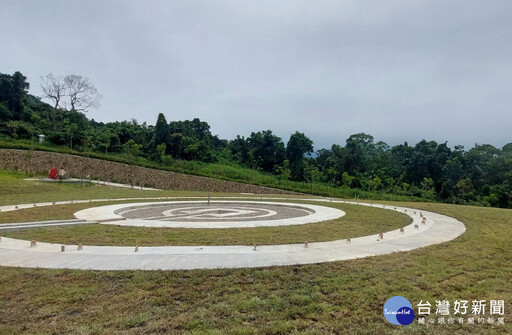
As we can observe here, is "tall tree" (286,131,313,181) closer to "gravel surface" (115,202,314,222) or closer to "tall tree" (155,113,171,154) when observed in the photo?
"tall tree" (155,113,171,154)

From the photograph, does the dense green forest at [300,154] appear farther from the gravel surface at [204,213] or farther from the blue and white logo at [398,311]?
the blue and white logo at [398,311]

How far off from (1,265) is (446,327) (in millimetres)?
7491

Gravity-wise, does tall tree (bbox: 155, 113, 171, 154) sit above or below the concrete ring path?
above

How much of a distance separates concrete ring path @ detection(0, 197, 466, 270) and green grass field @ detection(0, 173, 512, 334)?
347 mm

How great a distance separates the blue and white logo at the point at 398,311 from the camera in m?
3.57

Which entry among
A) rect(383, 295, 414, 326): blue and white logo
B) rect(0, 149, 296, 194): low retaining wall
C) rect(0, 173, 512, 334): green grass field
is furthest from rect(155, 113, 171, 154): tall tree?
rect(383, 295, 414, 326): blue and white logo

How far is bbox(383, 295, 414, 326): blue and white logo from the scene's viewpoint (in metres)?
3.57

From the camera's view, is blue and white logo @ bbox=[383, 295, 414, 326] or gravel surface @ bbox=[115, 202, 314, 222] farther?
gravel surface @ bbox=[115, 202, 314, 222]

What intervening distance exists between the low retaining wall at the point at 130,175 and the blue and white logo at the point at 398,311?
27642mm

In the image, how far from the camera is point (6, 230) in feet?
27.4

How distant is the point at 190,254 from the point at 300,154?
140 feet

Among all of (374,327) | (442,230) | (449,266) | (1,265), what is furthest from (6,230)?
(442,230)

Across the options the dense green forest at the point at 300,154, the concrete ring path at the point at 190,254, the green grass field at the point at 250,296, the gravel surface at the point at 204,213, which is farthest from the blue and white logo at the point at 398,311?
the dense green forest at the point at 300,154

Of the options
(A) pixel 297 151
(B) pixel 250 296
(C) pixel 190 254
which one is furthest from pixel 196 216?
(A) pixel 297 151
